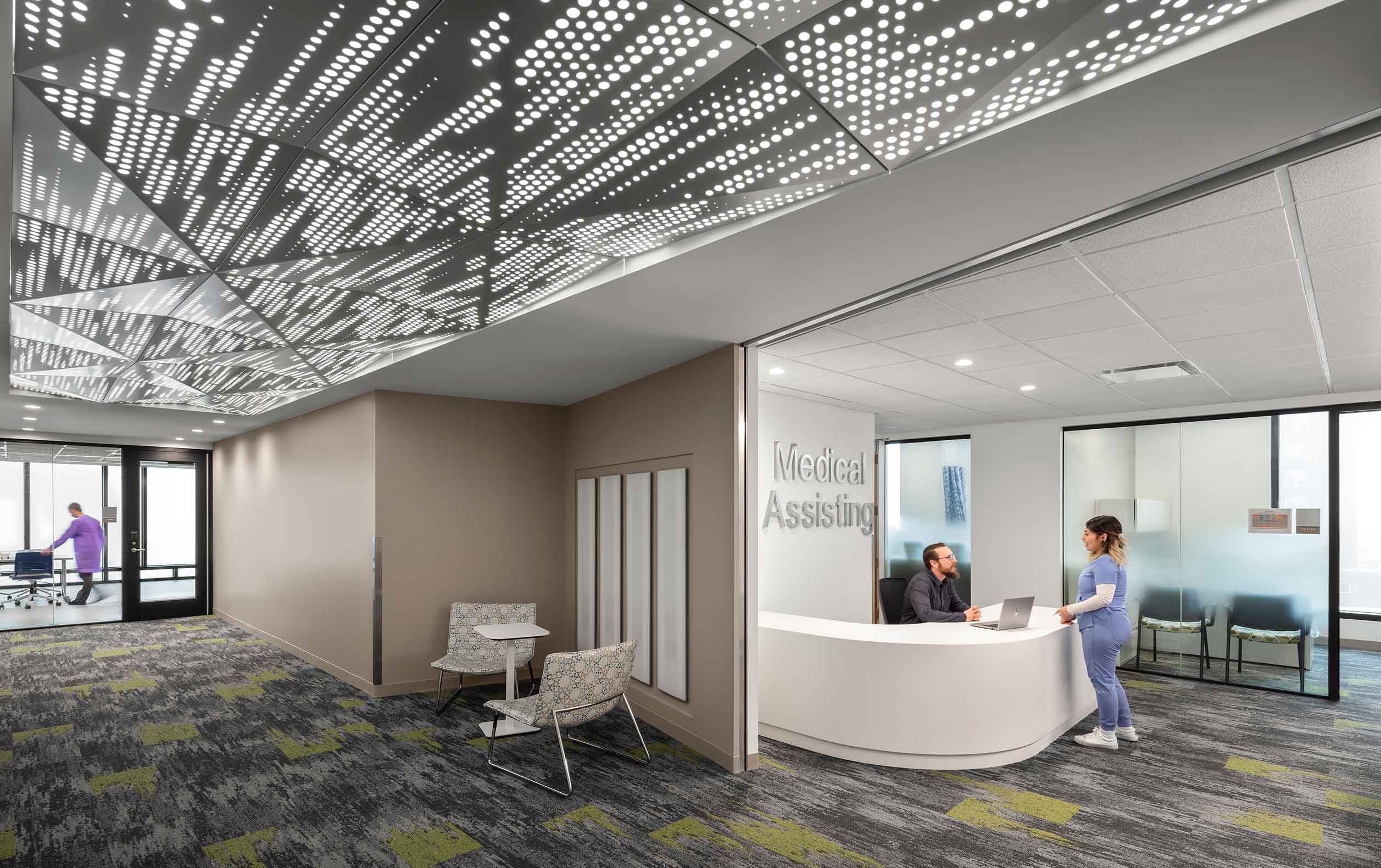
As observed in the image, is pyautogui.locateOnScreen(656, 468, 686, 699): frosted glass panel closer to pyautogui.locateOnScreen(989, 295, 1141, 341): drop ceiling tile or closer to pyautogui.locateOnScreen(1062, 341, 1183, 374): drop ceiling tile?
→ pyautogui.locateOnScreen(989, 295, 1141, 341): drop ceiling tile

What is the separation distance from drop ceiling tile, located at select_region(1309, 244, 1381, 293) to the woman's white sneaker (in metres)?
3.30

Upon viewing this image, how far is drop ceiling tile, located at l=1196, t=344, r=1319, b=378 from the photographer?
16.9ft

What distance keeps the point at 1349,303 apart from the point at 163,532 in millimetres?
14165

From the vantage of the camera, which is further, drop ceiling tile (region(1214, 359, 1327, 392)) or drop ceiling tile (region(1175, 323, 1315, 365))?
drop ceiling tile (region(1214, 359, 1327, 392))

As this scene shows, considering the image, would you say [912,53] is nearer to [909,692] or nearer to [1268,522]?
[909,692]

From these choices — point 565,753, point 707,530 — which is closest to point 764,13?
point 707,530

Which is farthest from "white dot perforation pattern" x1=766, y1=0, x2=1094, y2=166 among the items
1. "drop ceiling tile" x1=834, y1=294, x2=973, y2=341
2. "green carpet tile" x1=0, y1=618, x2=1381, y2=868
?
"green carpet tile" x1=0, y1=618, x2=1381, y2=868

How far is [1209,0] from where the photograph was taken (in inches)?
64.0

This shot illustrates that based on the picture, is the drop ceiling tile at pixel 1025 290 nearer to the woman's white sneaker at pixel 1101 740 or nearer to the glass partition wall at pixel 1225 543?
the woman's white sneaker at pixel 1101 740

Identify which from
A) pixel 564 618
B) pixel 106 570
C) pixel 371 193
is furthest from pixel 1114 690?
pixel 106 570

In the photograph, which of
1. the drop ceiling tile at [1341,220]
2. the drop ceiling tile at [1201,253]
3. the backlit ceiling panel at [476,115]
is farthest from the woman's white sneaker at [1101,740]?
the backlit ceiling panel at [476,115]

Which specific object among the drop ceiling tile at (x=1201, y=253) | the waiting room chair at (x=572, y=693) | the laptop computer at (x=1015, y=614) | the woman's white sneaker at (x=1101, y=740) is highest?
the drop ceiling tile at (x=1201, y=253)

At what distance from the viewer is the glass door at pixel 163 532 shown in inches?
434

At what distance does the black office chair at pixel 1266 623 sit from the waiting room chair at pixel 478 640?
692 centimetres
